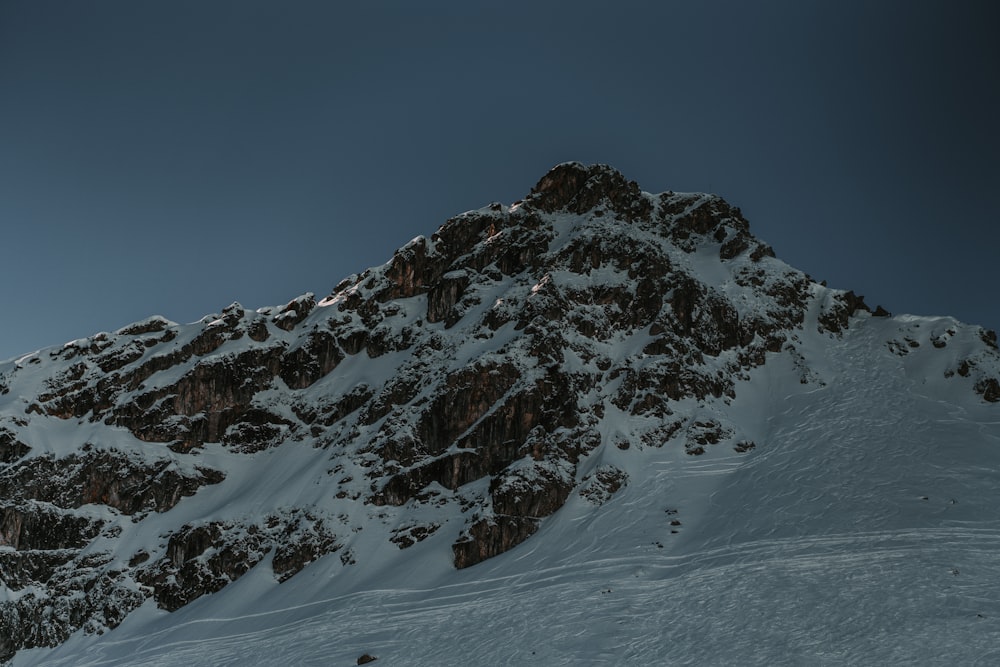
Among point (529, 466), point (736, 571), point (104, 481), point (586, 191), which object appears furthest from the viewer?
point (586, 191)

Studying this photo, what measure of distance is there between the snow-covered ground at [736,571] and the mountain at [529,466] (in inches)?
8.9

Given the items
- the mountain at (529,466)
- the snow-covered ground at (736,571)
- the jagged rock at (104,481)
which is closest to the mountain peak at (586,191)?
the mountain at (529,466)

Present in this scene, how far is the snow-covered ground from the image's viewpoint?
35.4 m

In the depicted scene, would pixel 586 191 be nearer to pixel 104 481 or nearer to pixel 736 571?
pixel 736 571

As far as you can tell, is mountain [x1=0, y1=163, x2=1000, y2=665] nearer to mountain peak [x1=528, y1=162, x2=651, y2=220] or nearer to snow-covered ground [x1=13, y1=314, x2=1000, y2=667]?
snow-covered ground [x1=13, y1=314, x2=1000, y2=667]

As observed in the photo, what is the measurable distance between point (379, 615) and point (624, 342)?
116ft

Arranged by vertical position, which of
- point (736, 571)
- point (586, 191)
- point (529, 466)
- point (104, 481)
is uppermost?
point (586, 191)

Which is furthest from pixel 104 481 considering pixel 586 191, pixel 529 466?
pixel 586 191

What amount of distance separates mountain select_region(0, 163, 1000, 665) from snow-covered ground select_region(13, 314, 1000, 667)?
226 millimetres

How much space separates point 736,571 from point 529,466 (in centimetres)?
1997

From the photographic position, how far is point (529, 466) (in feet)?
194

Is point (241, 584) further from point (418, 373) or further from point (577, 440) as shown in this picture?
point (577, 440)

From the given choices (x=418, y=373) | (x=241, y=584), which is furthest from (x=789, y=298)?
(x=241, y=584)

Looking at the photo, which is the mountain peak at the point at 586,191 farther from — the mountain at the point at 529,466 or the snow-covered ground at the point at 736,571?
the snow-covered ground at the point at 736,571
